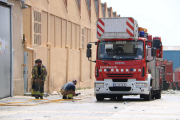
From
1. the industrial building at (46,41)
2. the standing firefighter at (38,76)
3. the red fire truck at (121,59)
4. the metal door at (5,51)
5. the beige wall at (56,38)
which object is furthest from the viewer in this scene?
the beige wall at (56,38)

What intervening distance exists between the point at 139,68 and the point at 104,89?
166cm

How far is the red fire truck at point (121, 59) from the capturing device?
15070mm

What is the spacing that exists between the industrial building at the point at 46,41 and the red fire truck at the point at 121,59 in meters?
3.83

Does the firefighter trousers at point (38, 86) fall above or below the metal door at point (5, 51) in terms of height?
below

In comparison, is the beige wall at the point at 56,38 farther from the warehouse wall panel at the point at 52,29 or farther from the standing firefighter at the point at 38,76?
the standing firefighter at the point at 38,76

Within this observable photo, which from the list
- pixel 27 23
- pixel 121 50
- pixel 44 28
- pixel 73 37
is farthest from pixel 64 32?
pixel 121 50

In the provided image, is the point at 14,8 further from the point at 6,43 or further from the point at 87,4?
the point at 87,4

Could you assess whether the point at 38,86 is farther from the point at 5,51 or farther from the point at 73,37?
the point at 73,37

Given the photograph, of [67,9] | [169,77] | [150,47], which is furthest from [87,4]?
[150,47]

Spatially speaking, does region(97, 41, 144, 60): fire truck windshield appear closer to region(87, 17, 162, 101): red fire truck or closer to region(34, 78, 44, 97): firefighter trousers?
region(87, 17, 162, 101): red fire truck

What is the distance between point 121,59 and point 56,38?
35.6 feet

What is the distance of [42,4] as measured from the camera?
73.7 feet

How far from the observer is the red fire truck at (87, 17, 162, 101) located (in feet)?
49.4

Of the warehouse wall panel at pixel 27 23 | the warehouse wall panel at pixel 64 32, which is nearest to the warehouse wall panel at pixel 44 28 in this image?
the warehouse wall panel at pixel 27 23
